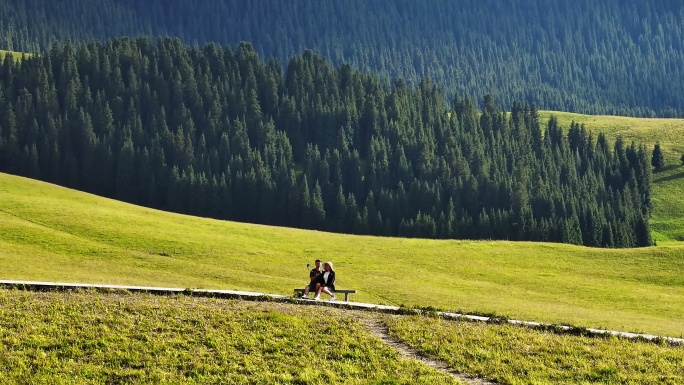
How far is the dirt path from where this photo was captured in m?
32.7

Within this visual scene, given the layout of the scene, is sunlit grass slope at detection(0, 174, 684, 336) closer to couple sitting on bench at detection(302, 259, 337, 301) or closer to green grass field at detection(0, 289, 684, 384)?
couple sitting on bench at detection(302, 259, 337, 301)

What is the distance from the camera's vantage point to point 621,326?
2296 inches

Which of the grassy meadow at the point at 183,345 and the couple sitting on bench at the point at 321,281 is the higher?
the couple sitting on bench at the point at 321,281

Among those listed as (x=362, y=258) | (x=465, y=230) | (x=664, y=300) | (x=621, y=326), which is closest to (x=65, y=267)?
(x=362, y=258)

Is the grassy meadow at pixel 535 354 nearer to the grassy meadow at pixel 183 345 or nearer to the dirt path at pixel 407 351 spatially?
the dirt path at pixel 407 351

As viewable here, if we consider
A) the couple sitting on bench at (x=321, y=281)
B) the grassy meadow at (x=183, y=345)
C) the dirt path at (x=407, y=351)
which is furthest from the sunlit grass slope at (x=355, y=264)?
the grassy meadow at (x=183, y=345)

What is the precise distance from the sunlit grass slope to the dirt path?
2043 cm

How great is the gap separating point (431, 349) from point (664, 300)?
4804 centimetres

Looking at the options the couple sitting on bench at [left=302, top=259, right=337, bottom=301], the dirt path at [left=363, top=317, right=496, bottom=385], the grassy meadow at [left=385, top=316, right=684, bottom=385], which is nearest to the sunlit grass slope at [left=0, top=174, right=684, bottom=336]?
the couple sitting on bench at [left=302, top=259, right=337, bottom=301]

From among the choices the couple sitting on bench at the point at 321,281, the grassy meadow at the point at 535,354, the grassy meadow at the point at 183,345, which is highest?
the couple sitting on bench at the point at 321,281

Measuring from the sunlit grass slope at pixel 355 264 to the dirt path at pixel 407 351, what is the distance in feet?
67.0

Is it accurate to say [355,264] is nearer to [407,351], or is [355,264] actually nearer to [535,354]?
[407,351]

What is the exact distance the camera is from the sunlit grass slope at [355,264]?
6750 centimetres

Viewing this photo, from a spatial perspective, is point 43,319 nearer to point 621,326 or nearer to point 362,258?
point 621,326
